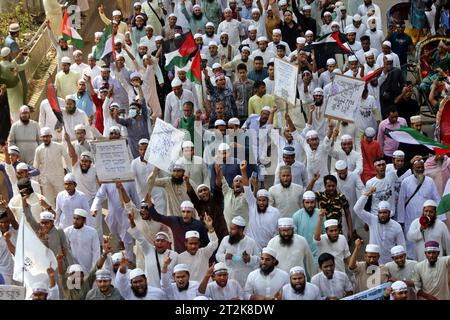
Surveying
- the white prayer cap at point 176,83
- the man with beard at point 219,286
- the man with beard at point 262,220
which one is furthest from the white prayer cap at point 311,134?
the man with beard at point 219,286

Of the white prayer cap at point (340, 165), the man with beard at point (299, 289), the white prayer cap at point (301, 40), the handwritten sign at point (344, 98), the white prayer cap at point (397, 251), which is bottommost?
the man with beard at point (299, 289)

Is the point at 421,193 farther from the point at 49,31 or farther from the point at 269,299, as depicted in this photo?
the point at 49,31

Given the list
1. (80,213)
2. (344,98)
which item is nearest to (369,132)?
(344,98)

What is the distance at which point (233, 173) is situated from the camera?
17781 mm

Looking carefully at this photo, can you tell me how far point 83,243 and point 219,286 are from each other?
1743 millimetres

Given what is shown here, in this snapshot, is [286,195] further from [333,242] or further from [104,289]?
[104,289]

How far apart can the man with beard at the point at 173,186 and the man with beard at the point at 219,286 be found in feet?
6.49

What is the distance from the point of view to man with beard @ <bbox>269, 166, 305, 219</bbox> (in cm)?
1725

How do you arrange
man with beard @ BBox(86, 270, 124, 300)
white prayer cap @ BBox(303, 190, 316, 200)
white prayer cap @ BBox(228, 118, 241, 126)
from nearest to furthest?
man with beard @ BBox(86, 270, 124, 300), white prayer cap @ BBox(303, 190, 316, 200), white prayer cap @ BBox(228, 118, 241, 126)

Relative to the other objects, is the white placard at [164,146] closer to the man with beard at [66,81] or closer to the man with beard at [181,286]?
the man with beard at [181,286]

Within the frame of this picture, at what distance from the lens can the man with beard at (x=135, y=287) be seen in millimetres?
14992

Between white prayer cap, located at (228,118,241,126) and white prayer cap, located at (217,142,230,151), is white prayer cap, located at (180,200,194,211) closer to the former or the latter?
white prayer cap, located at (217,142,230,151)

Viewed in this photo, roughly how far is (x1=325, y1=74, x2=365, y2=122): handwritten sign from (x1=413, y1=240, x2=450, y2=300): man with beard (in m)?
3.02

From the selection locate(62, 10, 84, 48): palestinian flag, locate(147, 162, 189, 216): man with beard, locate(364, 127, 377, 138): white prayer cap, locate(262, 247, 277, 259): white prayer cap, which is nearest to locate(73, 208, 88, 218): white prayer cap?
locate(147, 162, 189, 216): man with beard
